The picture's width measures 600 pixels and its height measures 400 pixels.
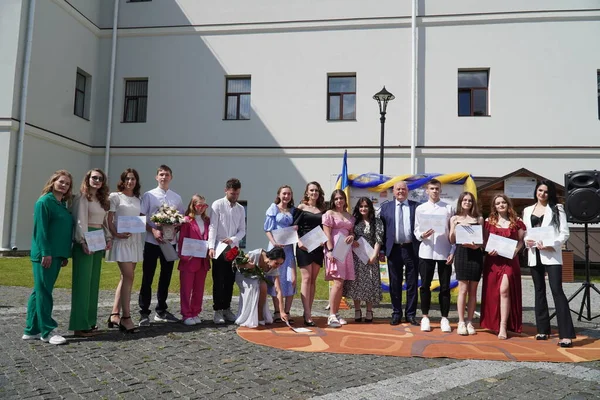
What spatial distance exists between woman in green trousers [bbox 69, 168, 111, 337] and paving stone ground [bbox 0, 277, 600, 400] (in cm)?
28

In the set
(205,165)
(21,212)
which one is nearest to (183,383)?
(21,212)

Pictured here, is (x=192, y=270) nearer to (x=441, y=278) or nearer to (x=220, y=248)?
(x=220, y=248)

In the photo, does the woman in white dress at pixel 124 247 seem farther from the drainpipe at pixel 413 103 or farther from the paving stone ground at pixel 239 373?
the drainpipe at pixel 413 103

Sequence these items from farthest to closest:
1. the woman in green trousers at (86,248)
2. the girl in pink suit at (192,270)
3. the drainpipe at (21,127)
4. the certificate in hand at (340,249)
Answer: the drainpipe at (21,127)
the certificate in hand at (340,249)
the girl in pink suit at (192,270)
the woman in green trousers at (86,248)

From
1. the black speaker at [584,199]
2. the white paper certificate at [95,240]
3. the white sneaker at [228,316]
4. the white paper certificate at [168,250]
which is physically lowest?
the white sneaker at [228,316]

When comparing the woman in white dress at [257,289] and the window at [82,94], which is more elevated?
the window at [82,94]

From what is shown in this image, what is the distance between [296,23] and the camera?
57.7 feet

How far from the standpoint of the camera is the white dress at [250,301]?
21.6ft

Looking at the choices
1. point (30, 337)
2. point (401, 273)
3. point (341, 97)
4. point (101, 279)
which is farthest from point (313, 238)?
point (341, 97)

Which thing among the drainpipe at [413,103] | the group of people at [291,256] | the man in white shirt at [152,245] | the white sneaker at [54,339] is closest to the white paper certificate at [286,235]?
the group of people at [291,256]

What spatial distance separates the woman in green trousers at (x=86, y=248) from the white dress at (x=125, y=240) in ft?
0.46

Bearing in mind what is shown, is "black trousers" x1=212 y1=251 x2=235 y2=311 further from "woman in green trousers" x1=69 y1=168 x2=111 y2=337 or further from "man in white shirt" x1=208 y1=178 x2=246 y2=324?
"woman in green trousers" x1=69 y1=168 x2=111 y2=337

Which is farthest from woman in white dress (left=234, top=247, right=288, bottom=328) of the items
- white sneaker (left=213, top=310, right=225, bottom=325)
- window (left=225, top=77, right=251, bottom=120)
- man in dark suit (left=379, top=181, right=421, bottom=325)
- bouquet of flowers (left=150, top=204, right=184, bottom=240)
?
window (left=225, top=77, right=251, bottom=120)

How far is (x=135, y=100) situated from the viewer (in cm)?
1867
